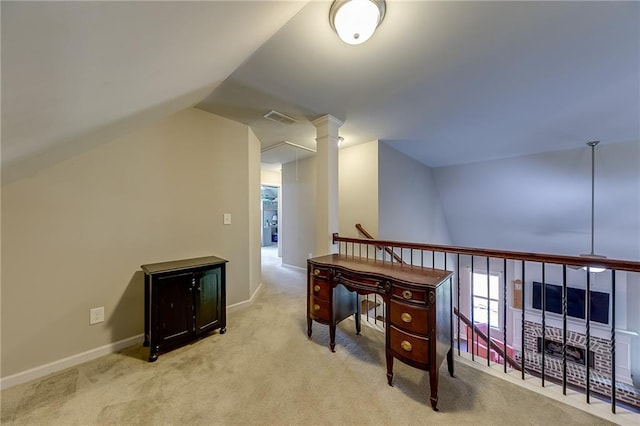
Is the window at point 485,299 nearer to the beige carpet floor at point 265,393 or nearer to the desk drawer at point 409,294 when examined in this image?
the beige carpet floor at point 265,393

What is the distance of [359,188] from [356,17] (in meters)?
2.70

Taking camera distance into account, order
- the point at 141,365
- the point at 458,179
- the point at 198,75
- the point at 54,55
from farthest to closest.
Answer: the point at 458,179 → the point at 141,365 → the point at 198,75 → the point at 54,55

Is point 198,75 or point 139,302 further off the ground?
point 198,75

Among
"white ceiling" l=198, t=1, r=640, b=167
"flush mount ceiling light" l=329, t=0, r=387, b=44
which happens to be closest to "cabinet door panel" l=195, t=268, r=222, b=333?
"white ceiling" l=198, t=1, r=640, b=167

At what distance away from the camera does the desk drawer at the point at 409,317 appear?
1507mm

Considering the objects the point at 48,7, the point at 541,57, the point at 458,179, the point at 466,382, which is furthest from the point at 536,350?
the point at 48,7

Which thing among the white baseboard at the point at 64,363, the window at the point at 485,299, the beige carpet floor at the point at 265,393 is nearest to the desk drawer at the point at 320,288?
the beige carpet floor at the point at 265,393

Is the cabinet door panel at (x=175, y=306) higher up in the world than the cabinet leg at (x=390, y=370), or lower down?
higher up

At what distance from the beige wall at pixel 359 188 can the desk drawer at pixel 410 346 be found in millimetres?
2070

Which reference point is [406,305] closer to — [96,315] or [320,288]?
[320,288]

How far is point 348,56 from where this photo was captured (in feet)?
5.77

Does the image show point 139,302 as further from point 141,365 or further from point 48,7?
point 48,7

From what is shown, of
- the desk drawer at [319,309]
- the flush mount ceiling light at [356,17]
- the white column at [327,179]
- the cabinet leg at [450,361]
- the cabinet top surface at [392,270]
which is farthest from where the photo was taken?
the white column at [327,179]

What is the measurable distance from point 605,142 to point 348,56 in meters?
3.80
